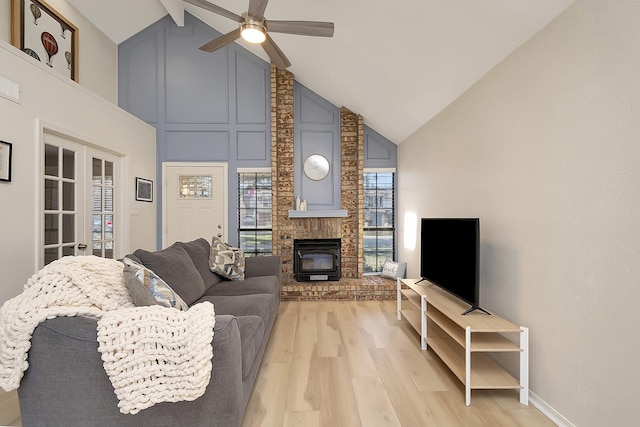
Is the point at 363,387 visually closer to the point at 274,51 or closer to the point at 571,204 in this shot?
the point at 571,204

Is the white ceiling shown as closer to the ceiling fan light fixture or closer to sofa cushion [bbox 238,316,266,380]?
the ceiling fan light fixture

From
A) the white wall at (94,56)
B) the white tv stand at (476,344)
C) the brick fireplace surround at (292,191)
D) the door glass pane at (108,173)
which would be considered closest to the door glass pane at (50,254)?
the door glass pane at (108,173)

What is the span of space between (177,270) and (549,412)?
2.62m

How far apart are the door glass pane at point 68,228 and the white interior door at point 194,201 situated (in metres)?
1.57

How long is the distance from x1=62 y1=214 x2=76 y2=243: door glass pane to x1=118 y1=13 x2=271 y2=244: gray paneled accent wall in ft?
5.12

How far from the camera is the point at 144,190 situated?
4.48m

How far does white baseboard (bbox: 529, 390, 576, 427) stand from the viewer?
1686 millimetres

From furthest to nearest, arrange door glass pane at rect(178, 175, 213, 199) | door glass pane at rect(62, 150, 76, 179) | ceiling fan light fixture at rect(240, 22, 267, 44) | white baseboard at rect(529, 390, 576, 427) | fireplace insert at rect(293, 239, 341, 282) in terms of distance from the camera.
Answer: door glass pane at rect(178, 175, 213, 199), fireplace insert at rect(293, 239, 341, 282), door glass pane at rect(62, 150, 76, 179), ceiling fan light fixture at rect(240, 22, 267, 44), white baseboard at rect(529, 390, 576, 427)

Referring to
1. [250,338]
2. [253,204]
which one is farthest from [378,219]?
[250,338]

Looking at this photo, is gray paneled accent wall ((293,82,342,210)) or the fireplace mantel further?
gray paneled accent wall ((293,82,342,210))

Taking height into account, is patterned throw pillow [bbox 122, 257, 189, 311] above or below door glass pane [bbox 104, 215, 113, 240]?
below

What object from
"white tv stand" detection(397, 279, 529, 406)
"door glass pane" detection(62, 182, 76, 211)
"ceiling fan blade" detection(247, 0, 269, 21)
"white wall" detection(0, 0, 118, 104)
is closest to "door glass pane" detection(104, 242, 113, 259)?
"door glass pane" detection(62, 182, 76, 211)

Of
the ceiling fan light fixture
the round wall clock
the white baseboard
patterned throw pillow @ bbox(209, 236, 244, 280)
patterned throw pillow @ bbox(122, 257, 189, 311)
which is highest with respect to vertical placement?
the ceiling fan light fixture

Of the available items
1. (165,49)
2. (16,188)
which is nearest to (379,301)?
(16,188)
